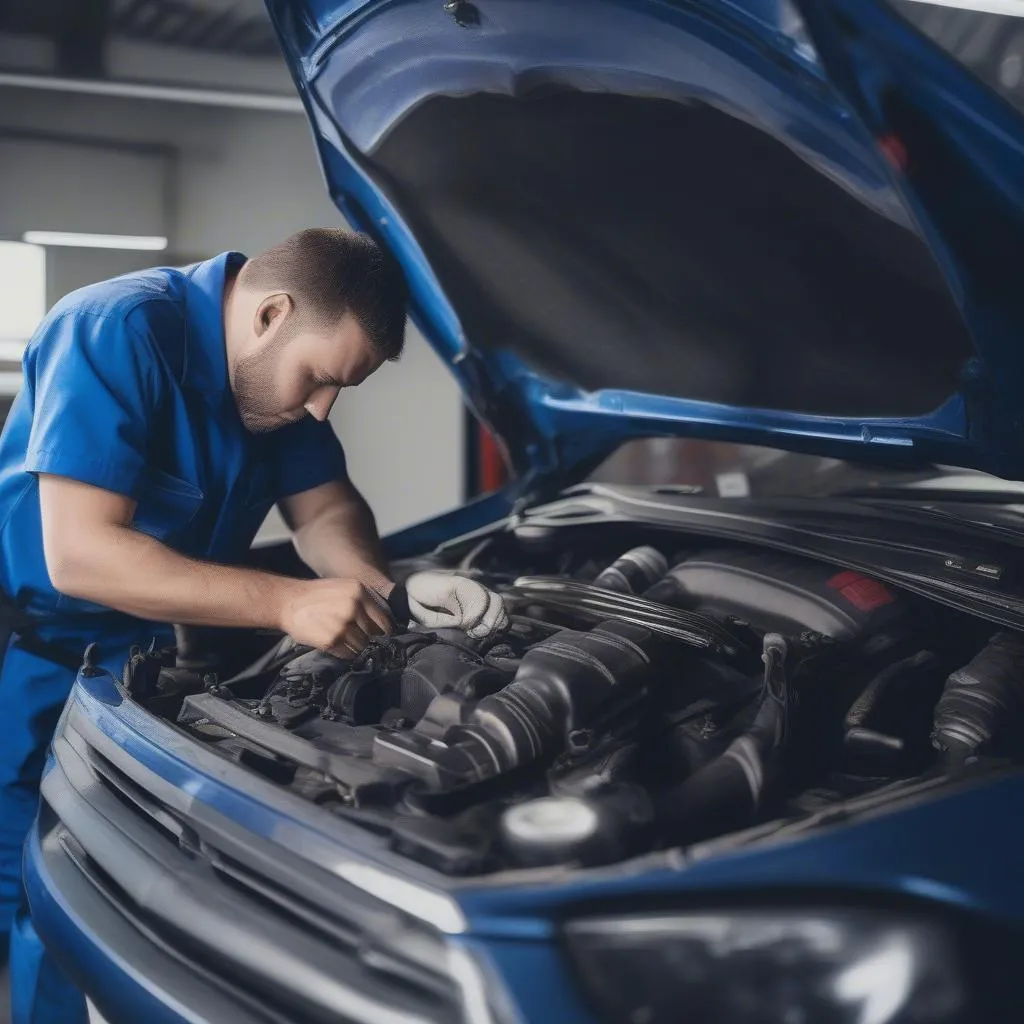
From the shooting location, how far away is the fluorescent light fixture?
314 centimetres

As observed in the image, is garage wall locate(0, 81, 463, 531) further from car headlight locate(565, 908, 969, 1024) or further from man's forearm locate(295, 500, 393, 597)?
car headlight locate(565, 908, 969, 1024)

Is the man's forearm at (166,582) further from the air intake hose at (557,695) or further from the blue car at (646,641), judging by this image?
the air intake hose at (557,695)

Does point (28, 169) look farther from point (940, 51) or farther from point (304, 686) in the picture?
point (940, 51)

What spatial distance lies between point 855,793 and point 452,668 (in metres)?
0.42

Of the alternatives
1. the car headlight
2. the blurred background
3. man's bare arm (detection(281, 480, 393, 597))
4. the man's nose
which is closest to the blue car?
the car headlight

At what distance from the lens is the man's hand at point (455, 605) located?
134 centimetres

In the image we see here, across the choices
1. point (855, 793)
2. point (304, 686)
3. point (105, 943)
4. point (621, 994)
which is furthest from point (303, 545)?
point (621, 994)

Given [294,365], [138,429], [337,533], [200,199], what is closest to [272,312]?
[294,365]

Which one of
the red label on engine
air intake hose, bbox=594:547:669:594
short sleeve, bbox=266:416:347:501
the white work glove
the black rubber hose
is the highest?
short sleeve, bbox=266:416:347:501

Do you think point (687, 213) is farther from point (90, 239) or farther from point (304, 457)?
point (90, 239)

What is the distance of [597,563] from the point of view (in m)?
1.63

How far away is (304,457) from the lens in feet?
6.09

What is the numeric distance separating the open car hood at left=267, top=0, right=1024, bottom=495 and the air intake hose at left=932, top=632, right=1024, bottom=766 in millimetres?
255

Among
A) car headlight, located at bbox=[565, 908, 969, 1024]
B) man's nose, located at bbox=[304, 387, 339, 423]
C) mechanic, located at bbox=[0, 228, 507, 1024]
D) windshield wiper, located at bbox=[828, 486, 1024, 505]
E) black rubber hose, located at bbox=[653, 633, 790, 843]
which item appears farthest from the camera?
man's nose, located at bbox=[304, 387, 339, 423]
